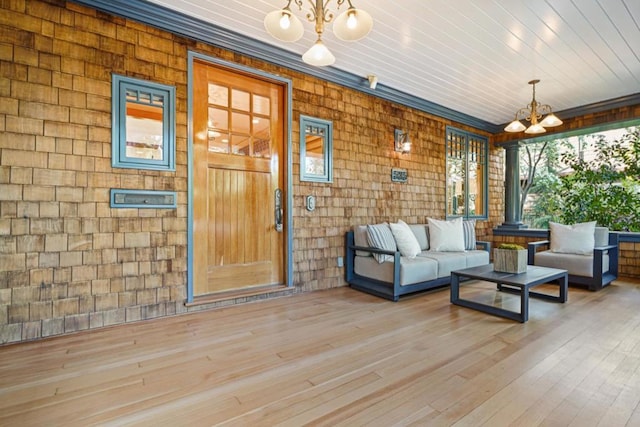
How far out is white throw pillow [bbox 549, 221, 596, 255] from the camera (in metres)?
4.35

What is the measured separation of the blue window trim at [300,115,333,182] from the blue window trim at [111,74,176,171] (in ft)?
4.88

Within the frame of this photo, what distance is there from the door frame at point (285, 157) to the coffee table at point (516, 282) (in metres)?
1.93

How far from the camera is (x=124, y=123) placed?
2816 millimetres

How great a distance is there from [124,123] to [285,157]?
5.52ft

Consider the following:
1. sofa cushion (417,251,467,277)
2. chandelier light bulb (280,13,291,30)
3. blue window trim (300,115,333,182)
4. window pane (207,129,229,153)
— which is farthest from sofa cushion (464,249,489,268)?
chandelier light bulb (280,13,291,30)

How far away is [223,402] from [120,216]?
1.99m

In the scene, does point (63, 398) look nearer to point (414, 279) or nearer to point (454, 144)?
point (414, 279)

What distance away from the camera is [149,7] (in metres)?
2.77

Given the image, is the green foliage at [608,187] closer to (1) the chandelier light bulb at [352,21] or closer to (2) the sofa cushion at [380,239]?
(2) the sofa cushion at [380,239]

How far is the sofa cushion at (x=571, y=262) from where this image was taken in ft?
13.3

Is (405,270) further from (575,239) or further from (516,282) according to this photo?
(575,239)

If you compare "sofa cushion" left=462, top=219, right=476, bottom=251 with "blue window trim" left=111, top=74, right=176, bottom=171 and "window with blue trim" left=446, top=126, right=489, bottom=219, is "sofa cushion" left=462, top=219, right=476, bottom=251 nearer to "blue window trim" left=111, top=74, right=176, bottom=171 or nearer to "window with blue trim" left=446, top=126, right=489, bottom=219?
Result: "window with blue trim" left=446, top=126, right=489, bottom=219

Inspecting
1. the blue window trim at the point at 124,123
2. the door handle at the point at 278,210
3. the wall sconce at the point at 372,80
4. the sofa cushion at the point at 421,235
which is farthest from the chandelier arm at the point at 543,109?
the blue window trim at the point at 124,123

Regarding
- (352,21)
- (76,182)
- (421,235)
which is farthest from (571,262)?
(76,182)
